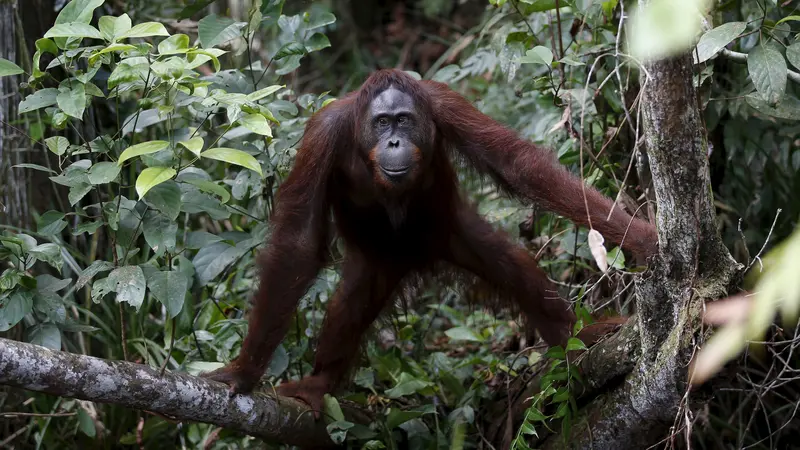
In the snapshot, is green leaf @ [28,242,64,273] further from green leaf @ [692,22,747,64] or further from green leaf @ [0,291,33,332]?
green leaf @ [692,22,747,64]

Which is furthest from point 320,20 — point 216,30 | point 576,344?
point 576,344

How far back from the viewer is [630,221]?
10.6ft

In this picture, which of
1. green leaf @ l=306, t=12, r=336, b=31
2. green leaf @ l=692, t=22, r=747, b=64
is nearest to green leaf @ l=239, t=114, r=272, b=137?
green leaf @ l=306, t=12, r=336, b=31

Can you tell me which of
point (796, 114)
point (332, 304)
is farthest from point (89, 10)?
point (796, 114)

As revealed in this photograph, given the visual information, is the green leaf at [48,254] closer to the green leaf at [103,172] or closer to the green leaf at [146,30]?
the green leaf at [103,172]

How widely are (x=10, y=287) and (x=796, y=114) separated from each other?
3334 mm

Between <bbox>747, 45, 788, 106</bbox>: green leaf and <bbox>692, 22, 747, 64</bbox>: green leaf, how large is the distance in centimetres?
26

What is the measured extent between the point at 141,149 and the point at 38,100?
59 cm

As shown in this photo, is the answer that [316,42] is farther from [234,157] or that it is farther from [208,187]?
[234,157]

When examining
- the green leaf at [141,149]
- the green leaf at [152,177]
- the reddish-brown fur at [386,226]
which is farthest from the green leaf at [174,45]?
the reddish-brown fur at [386,226]

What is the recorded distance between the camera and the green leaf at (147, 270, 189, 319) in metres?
3.38

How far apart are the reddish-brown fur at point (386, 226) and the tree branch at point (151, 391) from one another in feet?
0.47

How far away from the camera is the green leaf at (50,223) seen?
11.2 ft

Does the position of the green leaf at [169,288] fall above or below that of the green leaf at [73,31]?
below
